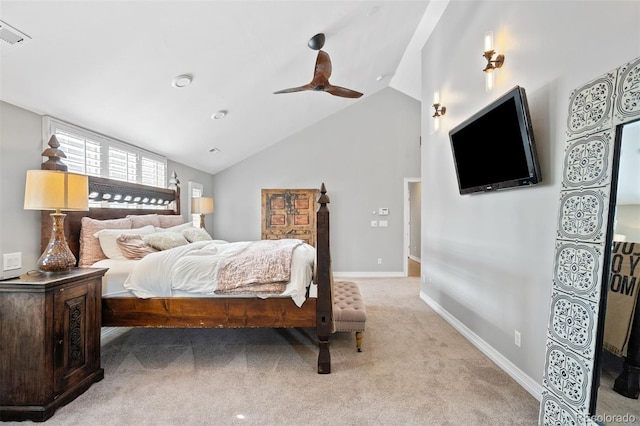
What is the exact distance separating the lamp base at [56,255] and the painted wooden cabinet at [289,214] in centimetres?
430

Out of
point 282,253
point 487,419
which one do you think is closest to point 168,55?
point 282,253

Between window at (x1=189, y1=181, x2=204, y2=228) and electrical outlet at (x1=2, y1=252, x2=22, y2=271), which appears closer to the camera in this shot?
electrical outlet at (x1=2, y1=252, x2=22, y2=271)

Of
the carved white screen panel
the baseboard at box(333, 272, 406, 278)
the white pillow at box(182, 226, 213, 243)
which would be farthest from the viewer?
the baseboard at box(333, 272, 406, 278)

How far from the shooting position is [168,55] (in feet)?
8.73

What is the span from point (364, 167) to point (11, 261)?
545 cm

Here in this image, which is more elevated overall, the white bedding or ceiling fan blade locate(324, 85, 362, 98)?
ceiling fan blade locate(324, 85, 362, 98)

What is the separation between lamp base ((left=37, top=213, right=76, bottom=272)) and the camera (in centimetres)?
219

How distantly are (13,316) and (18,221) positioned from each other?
2.90ft

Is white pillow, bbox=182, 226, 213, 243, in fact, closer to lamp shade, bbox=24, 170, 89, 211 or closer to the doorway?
lamp shade, bbox=24, 170, 89, 211

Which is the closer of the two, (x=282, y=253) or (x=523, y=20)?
(x=523, y=20)

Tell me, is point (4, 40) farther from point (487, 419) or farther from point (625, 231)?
point (487, 419)

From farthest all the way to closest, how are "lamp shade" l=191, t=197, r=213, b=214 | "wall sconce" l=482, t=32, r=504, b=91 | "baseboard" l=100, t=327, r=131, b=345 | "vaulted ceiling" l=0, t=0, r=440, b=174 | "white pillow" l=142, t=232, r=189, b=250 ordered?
1. "lamp shade" l=191, t=197, r=213, b=214
2. "baseboard" l=100, t=327, r=131, b=345
3. "white pillow" l=142, t=232, r=189, b=250
4. "wall sconce" l=482, t=32, r=504, b=91
5. "vaulted ceiling" l=0, t=0, r=440, b=174

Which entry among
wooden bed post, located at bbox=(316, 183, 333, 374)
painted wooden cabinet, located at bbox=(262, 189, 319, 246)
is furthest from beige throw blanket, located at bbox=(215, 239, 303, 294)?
painted wooden cabinet, located at bbox=(262, 189, 319, 246)

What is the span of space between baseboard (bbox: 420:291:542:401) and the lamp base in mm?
3586
